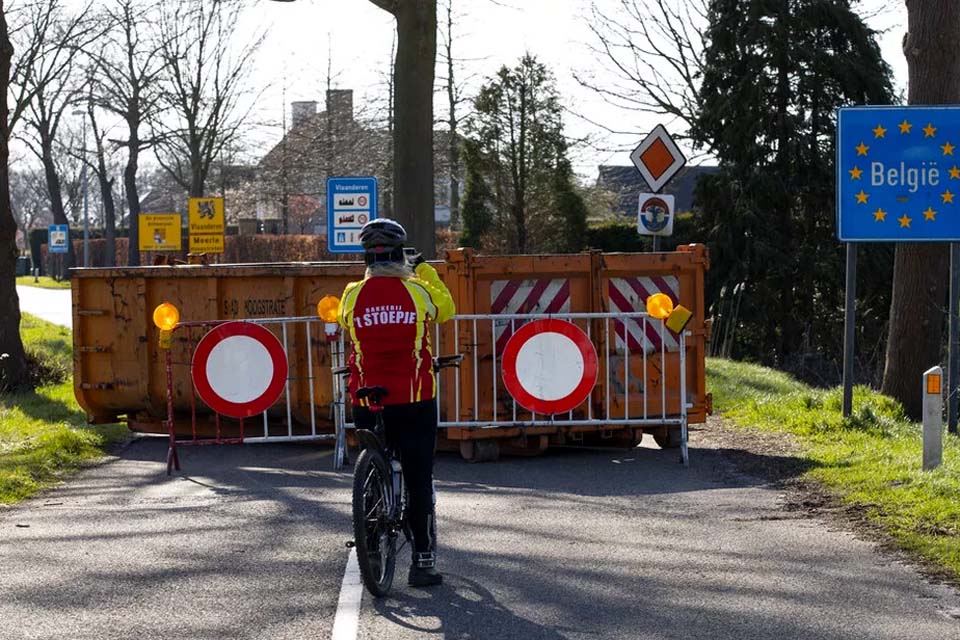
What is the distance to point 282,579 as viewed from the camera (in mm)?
7484

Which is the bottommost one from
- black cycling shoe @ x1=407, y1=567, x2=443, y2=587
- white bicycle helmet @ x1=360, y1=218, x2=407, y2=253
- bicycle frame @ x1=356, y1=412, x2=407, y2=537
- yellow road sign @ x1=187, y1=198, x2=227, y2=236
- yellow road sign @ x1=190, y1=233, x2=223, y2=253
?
black cycling shoe @ x1=407, y1=567, x2=443, y2=587

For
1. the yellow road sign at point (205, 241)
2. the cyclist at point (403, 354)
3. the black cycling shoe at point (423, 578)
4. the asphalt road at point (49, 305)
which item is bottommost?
the black cycling shoe at point (423, 578)

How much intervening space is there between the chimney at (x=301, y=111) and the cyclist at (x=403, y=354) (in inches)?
1546

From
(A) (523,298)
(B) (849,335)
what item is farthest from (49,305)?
(B) (849,335)

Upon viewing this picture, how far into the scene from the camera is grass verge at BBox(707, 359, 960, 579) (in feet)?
28.0

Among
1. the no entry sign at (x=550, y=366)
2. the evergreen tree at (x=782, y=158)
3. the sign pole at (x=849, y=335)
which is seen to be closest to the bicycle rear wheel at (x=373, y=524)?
the no entry sign at (x=550, y=366)

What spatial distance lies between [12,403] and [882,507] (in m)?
11.0

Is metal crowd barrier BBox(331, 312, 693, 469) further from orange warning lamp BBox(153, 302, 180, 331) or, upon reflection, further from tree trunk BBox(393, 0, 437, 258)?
tree trunk BBox(393, 0, 437, 258)

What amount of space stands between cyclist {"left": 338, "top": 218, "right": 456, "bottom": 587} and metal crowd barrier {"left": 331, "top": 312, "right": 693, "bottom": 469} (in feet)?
15.6

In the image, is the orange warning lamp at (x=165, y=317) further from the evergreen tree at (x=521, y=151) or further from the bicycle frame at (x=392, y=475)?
the evergreen tree at (x=521, y=151)

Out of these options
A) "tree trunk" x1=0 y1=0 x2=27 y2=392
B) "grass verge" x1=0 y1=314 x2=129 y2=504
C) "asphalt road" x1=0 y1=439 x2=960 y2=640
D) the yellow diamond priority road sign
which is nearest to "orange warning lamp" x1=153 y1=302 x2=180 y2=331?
"asphalt road" x1=0 y1=439 x2=960 y2=640

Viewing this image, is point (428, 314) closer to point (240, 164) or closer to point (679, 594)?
point (679, 594)

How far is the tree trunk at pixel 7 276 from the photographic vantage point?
1842 cm

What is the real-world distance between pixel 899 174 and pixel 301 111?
38412 millimetres
